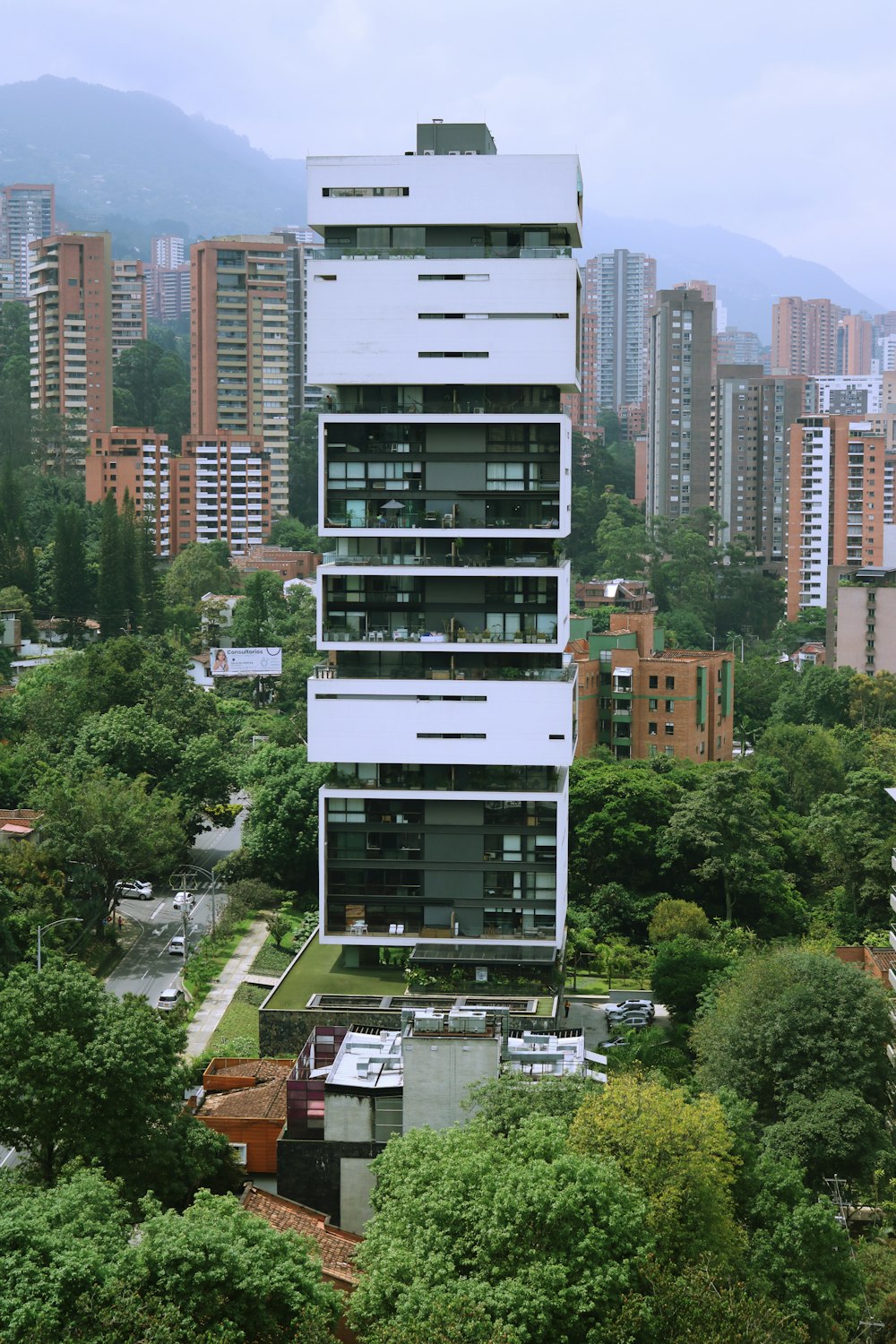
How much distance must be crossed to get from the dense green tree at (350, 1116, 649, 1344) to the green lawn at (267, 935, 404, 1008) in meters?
13.5

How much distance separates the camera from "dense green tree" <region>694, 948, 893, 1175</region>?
3058 cm

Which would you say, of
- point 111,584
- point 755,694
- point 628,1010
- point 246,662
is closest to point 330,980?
point 628,1010

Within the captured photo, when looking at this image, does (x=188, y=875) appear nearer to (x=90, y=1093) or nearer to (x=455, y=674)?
(x=455, y=674)

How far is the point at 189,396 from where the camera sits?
419 ft

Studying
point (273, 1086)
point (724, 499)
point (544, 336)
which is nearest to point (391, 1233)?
point (273, 1086)

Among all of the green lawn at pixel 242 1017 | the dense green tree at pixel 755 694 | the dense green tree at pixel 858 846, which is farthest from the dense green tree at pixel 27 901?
the dense green tree at pixel 755 694

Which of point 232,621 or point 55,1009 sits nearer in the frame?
point 55,1009

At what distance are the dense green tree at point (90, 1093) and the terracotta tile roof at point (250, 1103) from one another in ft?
10.8

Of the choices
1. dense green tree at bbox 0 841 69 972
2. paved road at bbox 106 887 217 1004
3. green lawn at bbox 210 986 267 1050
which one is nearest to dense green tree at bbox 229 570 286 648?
paved road at bbox 106 887 217 1004

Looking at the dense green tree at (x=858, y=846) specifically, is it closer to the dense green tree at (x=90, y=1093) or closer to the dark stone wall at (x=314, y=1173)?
the dark stone wall at (x=314, y=1173)

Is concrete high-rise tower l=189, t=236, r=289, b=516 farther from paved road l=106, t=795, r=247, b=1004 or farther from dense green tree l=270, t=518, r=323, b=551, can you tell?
paved road l=106, t=795, r=247, b=1004

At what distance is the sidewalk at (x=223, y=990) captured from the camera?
39281 mm

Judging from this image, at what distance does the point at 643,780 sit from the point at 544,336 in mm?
16693

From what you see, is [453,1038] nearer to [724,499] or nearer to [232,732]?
[232,732]
